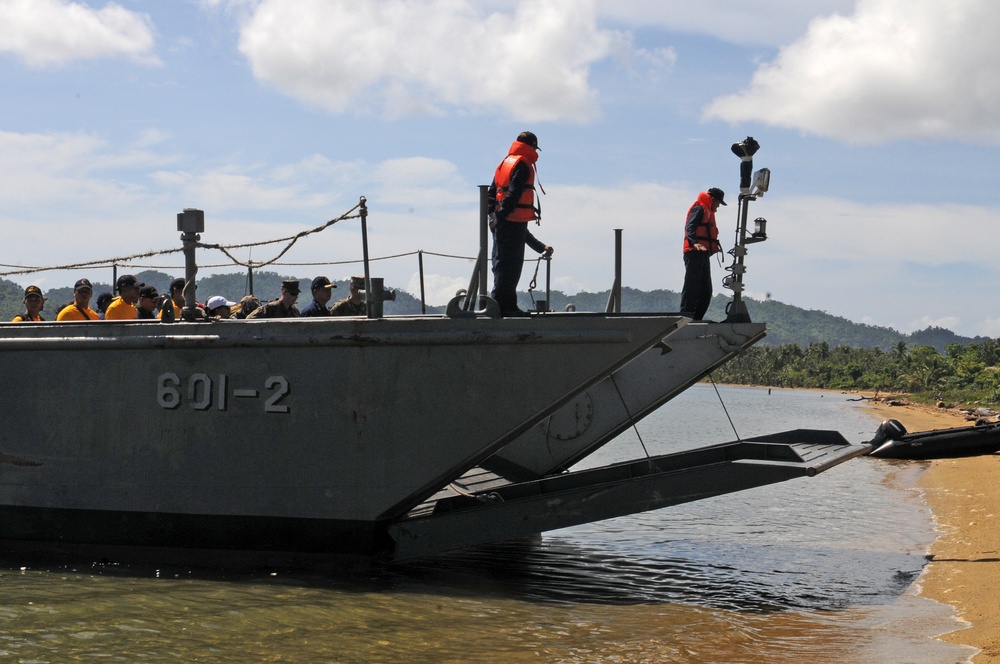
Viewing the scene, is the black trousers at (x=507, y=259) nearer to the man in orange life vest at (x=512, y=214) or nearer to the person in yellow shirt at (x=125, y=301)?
the man in orange life vest at (x=512, y=214)

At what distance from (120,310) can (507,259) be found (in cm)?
344

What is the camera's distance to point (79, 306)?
8664 mm

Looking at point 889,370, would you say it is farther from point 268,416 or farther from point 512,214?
point 268,416

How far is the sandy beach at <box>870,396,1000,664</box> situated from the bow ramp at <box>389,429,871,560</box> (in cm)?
128

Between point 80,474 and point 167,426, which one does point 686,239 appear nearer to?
point 167,426

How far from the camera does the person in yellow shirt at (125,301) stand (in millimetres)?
8703

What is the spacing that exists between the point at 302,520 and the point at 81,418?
75.9 inches

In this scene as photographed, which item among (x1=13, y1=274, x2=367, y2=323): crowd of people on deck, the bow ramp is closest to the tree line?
the bow ramp

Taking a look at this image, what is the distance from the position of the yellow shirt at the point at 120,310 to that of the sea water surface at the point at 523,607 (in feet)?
6.61

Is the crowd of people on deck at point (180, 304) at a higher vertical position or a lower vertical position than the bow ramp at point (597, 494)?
higher

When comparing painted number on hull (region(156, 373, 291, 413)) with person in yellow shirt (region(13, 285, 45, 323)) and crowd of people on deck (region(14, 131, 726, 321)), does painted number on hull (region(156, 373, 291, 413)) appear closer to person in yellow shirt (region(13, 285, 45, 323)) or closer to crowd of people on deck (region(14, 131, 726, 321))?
crowd of people on deck (region(14, 131, 726, 321))

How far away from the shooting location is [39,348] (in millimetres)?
7965

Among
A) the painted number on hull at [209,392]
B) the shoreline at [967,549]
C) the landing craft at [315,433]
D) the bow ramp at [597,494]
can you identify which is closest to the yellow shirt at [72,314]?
the landing craft at [315,433]

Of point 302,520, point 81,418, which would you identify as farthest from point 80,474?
point 302,520
